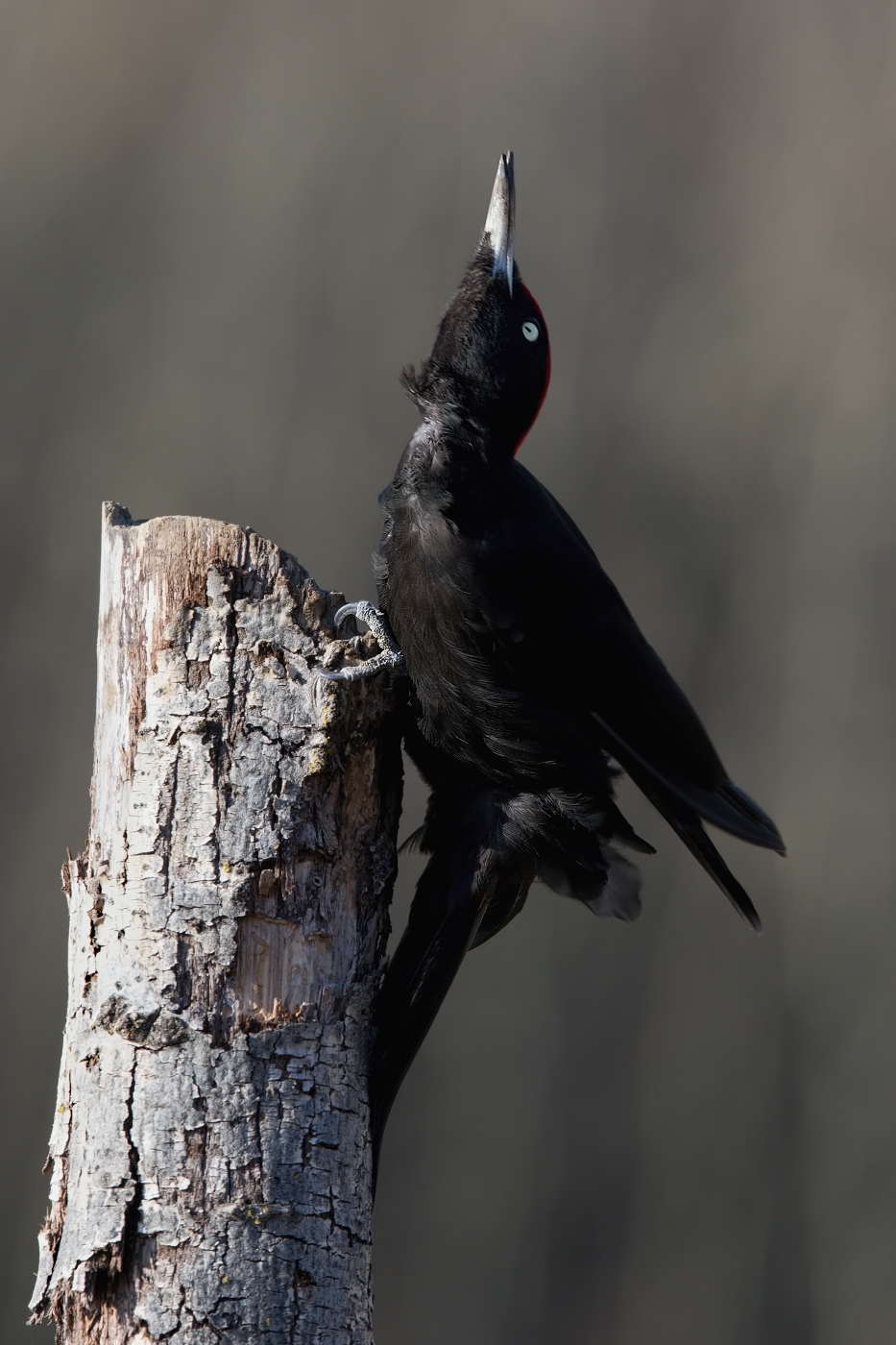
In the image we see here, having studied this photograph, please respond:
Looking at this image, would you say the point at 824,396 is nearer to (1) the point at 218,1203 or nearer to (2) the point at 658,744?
(2) the point at 658,744

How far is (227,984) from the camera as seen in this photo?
1385 millimetres

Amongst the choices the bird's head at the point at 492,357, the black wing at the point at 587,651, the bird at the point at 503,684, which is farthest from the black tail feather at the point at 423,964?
the bird's head at the point at 492,357

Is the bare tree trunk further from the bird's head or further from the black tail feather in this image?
the bird's head

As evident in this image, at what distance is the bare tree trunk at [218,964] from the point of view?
1300mm

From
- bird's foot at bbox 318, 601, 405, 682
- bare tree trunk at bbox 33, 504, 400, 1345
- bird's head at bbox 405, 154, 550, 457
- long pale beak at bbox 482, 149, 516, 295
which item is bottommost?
bare tree trunk at bbox 33, 504, 400, 1345

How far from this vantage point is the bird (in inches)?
69.7

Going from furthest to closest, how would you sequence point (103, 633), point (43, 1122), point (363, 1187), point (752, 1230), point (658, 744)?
point (752, 1230), point (43, 1122), point (658, 744), point (103, 633), point (363, 1187)

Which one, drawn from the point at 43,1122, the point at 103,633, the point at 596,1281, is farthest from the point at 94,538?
the point at 596,1281

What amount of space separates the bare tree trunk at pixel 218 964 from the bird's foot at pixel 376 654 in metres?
0.02

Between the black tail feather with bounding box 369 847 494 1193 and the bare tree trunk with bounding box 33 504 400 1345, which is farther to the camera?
the black tail feather with bounding box 369 847 494 1193

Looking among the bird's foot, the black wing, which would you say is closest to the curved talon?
the bird's foot

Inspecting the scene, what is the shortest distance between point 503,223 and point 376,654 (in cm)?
84

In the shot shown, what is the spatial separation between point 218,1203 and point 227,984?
8.9 inches

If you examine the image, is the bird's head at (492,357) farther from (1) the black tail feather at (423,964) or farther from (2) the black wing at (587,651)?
(1) the black tail feather at (423,964)
